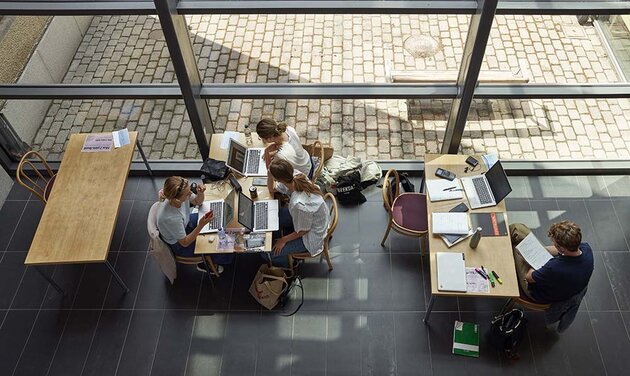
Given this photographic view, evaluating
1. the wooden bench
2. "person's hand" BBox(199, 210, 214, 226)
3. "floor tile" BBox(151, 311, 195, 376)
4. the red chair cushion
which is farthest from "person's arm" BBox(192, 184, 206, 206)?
the wooden bench

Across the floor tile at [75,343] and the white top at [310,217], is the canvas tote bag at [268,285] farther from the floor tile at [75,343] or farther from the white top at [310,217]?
the floor tile at [75,343]

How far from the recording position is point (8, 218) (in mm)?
5977

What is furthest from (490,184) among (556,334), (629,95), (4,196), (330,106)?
(4,196)

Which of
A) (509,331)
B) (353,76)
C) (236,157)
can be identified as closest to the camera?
(509,331)

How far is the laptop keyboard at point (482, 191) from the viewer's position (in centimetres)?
487

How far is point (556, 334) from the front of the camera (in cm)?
490

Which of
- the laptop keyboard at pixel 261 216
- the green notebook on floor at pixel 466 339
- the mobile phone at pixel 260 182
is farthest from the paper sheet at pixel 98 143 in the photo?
the green notebook on floor at pixel 466 339

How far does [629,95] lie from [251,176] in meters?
4.06

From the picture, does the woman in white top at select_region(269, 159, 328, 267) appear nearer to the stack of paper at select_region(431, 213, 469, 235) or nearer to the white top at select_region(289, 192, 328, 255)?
the white top at select_region(289, 192, 328, 255)

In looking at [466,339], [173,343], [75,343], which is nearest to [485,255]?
[466,339]

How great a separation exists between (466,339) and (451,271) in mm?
884

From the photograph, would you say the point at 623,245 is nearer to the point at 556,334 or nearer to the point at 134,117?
the point at 556,334

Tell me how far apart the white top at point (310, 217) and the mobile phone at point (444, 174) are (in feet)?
4.09

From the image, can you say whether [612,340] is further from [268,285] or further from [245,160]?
[245,160]
